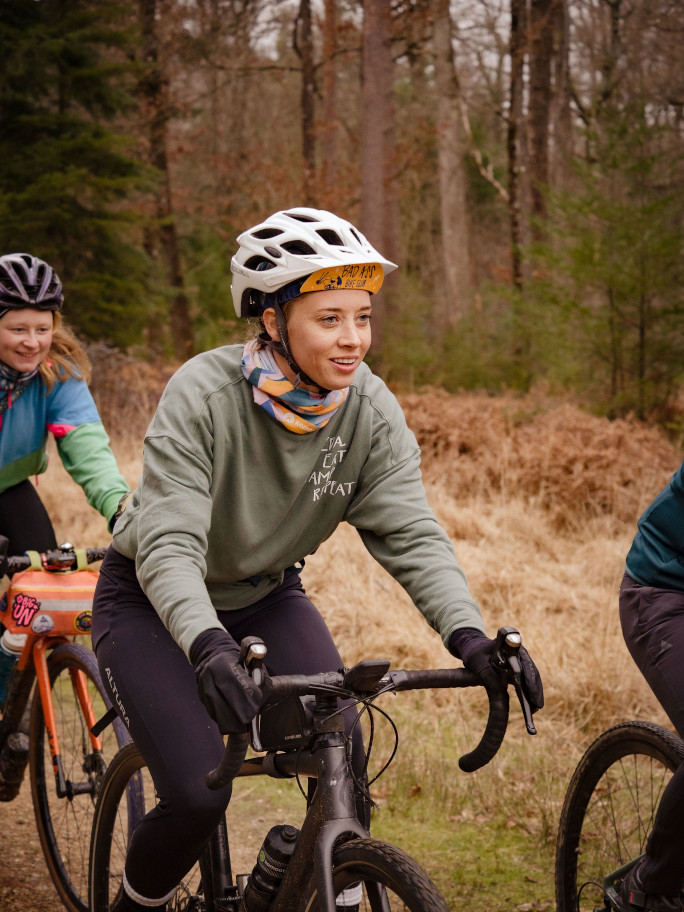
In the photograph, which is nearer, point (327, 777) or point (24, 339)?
point (327, 777)

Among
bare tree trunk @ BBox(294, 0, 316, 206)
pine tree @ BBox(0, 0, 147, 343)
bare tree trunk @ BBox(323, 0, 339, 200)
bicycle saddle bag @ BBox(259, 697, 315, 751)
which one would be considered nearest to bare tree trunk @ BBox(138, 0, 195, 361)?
bare tree trunk @ BBox(294, 0, 316, 206)

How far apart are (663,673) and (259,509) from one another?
1271 mm

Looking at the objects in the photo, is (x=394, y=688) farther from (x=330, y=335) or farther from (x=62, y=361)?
(x=62, y=361)

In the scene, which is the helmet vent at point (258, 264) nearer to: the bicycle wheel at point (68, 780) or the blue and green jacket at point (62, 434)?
the blue and green jacket at point (62, 434)

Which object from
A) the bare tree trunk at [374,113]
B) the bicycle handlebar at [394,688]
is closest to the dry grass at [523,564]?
the bicycle handlebar at [394,688]

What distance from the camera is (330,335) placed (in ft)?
8.89

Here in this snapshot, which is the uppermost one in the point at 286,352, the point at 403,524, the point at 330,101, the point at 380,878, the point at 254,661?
the point at 330,101

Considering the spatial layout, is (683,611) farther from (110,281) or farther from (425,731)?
(110,281)

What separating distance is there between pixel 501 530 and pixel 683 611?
233 inches

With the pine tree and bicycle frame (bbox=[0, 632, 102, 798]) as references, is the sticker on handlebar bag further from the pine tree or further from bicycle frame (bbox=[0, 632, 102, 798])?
the pine tree

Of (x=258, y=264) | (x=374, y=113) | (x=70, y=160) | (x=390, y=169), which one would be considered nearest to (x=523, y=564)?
(x=258, y=264)

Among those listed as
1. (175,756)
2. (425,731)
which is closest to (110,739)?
(425,731)

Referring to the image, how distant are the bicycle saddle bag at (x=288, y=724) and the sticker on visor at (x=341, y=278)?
1.08 m

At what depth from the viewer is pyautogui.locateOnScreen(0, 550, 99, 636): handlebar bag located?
3990 mm
